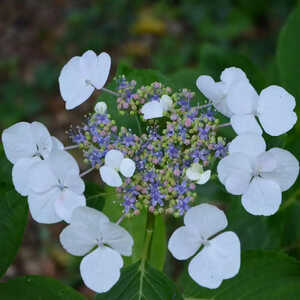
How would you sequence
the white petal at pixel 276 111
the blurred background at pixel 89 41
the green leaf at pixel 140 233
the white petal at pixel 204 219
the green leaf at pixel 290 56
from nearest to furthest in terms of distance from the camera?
the white petal at pixel 204 219, the white petal at pixel 276 111, the green leaf at pixel 140 233, the green leaf at pixel 290 56, the blurred background at pixel 89 41

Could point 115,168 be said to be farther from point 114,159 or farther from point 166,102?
point 166,102

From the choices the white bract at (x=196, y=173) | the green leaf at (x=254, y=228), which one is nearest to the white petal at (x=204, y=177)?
the white bract at (x=196, y=173)

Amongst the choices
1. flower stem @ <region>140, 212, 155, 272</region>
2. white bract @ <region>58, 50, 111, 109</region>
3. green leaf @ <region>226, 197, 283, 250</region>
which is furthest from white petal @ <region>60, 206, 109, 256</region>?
green leaf @ <region>226, 197, 283, 250</region>

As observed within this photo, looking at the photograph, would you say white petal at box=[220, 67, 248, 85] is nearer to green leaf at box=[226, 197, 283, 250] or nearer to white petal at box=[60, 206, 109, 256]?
white petal at box=[60, 206, 109, 256]

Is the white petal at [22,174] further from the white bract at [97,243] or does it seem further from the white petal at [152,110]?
the white petal at [152,110]

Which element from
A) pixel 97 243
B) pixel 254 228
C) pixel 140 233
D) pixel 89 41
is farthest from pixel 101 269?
pixel 89 41

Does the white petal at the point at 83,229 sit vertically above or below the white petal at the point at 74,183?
below

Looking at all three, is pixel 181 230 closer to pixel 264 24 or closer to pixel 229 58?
pixel 229 58
